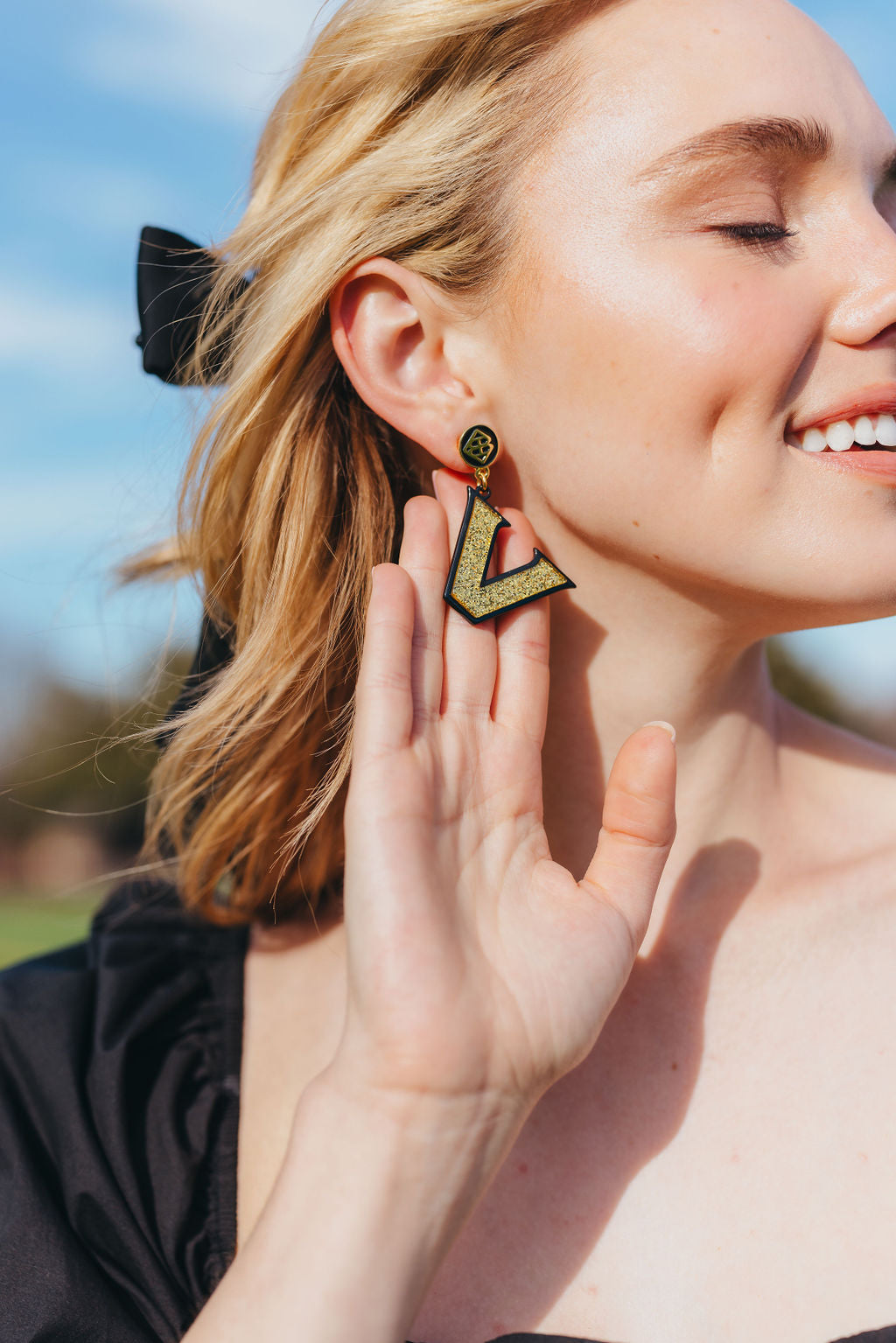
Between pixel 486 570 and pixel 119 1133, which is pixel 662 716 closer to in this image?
pixel 486 570

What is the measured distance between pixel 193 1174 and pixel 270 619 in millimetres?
1136

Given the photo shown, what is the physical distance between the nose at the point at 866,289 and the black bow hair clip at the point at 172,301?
4.29ft

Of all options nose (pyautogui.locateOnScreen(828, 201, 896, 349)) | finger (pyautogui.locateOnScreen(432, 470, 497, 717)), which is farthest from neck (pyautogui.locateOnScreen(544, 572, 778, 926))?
nose (pyautogui.locateOnScreen(828, 201, 896, 349))

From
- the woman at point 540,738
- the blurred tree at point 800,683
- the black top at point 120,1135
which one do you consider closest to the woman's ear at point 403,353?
the woman at point 540,738

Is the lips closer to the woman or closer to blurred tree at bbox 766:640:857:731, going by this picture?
the woman

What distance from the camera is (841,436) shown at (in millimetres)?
1777

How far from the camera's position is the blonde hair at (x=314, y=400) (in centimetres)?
202

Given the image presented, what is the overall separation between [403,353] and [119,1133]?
1679 mm

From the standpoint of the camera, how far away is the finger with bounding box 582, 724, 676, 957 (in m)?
1.78

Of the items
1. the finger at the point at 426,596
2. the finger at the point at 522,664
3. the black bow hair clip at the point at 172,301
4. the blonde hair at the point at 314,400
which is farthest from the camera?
the black bow hair clip at the point at 172,301

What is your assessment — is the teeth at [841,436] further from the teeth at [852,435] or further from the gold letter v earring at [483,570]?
the gold letter v earring at [483,570]

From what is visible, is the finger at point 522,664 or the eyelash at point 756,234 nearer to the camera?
the eyelash at point 756,234

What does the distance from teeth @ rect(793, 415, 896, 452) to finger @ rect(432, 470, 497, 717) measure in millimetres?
634

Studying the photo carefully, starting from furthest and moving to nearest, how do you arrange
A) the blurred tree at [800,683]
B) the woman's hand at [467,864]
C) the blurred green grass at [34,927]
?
the blurred tree at [800,683] → the blurred green grass at [34,927] → the woman's hand at [467,864]
